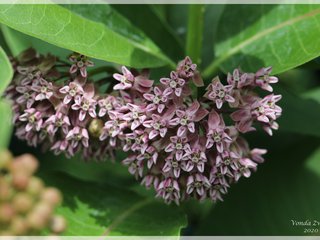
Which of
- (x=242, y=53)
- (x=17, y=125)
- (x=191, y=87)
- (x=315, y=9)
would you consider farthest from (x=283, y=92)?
(x=17, y=125)

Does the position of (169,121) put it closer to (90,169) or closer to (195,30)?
(195,30)

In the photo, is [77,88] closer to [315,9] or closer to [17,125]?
[17,125]

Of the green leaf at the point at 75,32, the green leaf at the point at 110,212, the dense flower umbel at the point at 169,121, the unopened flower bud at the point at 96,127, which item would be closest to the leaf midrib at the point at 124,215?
the green leaf at the point at 110,212

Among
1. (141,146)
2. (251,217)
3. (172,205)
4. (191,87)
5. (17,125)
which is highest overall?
(191,87)

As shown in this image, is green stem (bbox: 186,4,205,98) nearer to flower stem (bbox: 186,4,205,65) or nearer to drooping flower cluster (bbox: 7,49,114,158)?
flower stem (bbox: 186,4,205,65)

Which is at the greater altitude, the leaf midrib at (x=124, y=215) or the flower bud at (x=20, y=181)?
the flower bud at (x=20, y=181)

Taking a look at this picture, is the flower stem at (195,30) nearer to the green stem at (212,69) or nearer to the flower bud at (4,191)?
the green stem at (212,69)

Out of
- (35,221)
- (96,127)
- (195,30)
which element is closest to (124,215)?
(96,127)
